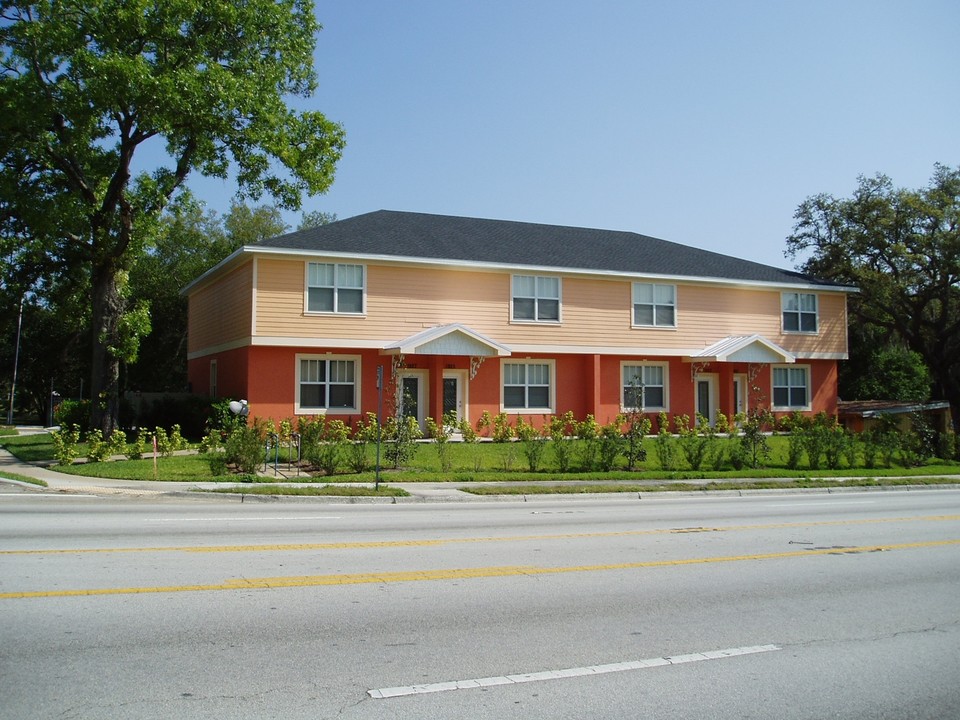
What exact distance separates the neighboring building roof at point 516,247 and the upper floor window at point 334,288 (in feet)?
2.01

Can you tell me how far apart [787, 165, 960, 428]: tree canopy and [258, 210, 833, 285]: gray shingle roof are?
643 centimetres

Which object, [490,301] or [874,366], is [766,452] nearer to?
[490,301]

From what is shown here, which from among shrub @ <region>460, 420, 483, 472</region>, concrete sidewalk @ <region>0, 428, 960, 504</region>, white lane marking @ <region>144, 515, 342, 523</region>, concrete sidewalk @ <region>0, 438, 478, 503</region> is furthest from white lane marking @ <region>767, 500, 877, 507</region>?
shrub @ <region>460, 420, 483, 472</region>

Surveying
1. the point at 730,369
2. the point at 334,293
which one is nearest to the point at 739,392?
the point at 730,369

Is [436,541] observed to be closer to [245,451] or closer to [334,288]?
[245,451]

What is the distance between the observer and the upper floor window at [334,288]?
27.1 metres

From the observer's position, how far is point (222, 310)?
30281mm

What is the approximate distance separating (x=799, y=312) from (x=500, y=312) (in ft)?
43.8

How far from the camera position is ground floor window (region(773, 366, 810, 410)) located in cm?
3438

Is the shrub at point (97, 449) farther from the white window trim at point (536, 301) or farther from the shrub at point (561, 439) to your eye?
the white window trim at point (536, 301)

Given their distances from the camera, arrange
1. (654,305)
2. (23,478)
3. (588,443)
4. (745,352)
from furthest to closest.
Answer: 1. (654,305)
2. (745,352)
3. (588,443)
4. (23,478)

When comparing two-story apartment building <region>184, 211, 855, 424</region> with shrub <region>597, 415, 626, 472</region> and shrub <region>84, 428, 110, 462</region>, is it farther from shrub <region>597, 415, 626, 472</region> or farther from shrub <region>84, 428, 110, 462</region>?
shrub <region>84, 428, 110, 462</region>

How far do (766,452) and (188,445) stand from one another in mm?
16400

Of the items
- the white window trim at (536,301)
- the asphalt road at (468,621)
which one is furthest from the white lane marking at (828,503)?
the white window trim at (536,301)
